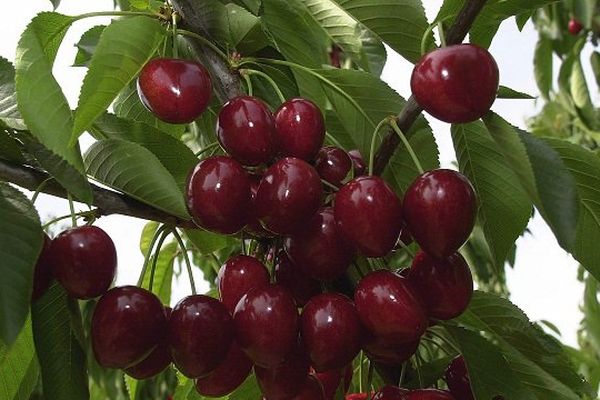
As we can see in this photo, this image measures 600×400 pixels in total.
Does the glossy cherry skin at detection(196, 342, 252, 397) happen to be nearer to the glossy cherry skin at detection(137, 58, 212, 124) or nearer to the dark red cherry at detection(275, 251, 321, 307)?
the dark red cherry at detection(275, 251, 321, 307)

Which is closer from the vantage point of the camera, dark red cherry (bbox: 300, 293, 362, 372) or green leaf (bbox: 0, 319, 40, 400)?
dark red cherry (bbox: 300, 293, 362, 372)

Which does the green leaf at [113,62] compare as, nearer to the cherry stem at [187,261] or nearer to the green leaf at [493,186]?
the cherry stem at [187,261]

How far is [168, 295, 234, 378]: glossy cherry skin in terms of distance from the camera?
0.73m

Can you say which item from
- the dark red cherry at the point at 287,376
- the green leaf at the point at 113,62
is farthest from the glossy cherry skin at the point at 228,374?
the green leaf at the point at 113,62

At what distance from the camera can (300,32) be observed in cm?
96

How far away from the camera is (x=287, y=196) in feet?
2.33

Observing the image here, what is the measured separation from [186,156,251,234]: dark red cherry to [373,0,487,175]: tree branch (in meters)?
0.13

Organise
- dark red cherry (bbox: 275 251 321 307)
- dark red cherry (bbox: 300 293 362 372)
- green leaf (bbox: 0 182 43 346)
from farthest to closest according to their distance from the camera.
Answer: dark red cherry (bbox: 275 251 321 307) < dark red cherry (bbox: 300 293 362 372) < green leaf (bbox: 0 182 43 346)

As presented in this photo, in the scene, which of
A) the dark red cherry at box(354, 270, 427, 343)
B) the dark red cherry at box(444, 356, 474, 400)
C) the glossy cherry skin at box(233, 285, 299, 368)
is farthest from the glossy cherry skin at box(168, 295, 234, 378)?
the dark red cherry at box(444, 356, 474, 400)

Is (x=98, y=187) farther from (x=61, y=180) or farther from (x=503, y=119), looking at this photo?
(x=503, y=119)

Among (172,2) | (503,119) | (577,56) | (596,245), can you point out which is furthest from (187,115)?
(577,56)

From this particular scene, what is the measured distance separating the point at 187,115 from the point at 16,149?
0.16m

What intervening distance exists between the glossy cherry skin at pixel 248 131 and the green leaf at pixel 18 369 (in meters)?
0.29

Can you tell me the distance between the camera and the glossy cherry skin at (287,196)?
718 mm
